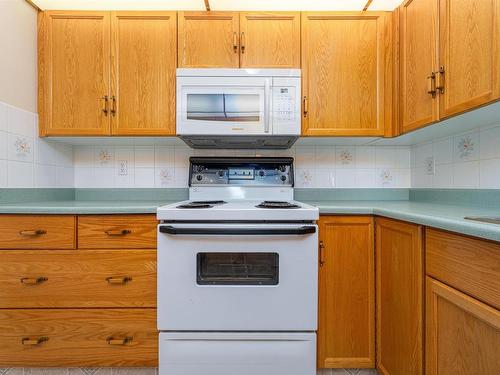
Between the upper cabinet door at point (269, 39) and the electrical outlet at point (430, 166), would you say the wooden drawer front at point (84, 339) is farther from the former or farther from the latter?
the electrical outlet at point (430, 166)

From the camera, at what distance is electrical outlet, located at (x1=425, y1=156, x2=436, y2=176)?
5.57 feet

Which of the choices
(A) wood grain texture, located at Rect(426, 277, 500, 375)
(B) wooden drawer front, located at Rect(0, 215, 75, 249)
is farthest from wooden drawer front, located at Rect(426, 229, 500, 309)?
(B) wooden drawer front, located at Rect(0, 215, 75, 249)

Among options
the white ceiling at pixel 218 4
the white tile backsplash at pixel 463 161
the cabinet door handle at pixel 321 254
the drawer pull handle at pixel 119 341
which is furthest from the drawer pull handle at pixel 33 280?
the white tile backsplash at pixel 463 161

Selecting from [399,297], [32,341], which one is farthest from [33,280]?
[399,297]

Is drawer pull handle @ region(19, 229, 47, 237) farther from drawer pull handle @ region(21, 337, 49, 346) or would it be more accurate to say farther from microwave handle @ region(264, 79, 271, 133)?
microwave handle @ region(264, 79, 271, 133)

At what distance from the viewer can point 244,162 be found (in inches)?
71.5

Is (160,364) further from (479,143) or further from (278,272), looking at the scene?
(479,143)

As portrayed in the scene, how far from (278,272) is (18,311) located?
48.8 inches

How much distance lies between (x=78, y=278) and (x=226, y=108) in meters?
1.14

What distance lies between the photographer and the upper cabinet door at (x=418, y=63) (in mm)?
1240

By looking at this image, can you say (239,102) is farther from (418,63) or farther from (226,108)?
(418,63)

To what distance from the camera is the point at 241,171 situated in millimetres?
1826

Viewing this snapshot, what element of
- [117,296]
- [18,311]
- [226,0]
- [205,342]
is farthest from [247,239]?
[226,0]

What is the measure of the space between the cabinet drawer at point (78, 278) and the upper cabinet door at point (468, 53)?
148 cm
